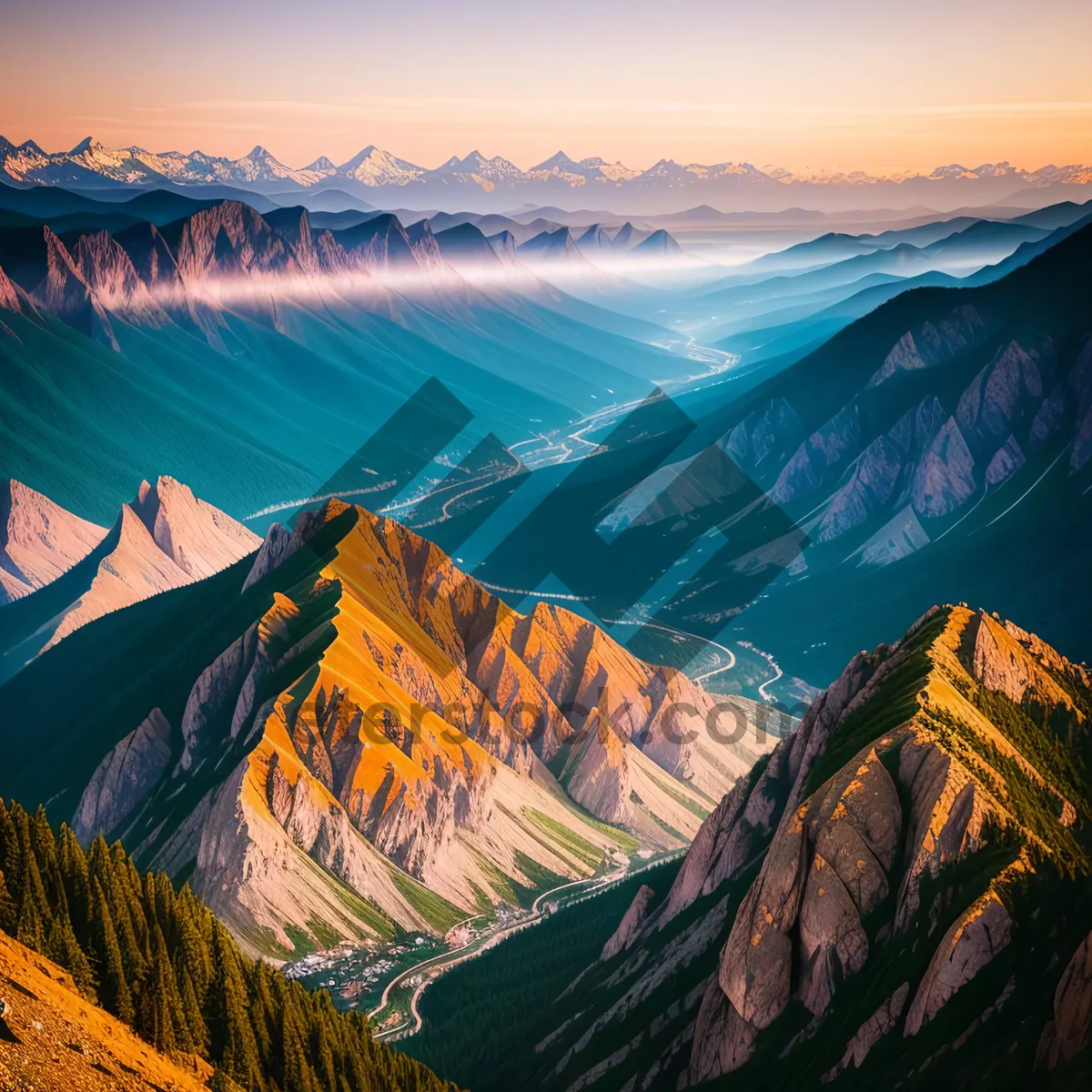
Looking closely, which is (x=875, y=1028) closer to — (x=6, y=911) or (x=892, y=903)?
(x=892, y=903)

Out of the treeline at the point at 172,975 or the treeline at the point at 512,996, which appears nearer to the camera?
the treeline at the point at 172,975

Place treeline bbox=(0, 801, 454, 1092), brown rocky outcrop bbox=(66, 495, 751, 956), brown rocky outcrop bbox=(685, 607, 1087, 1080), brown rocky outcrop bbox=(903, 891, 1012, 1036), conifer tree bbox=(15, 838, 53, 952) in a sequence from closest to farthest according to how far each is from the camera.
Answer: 1. brown rocky outcrop bbox=(903, 891, 1012, 1036)
2. brown rocky outcrop bbox=(685, 607, 1087, 1080)
3. conifer tree bbox=(15, 838, 53, 952)
4. treeline bbox=(0, 801, 454, 1092)
5. brown rocky outcrop bbox=(66, 495, 751, 956)

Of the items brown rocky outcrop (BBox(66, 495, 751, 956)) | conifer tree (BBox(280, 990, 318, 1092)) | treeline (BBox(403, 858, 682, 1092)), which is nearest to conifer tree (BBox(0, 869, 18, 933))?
conifer tree (BBox(280, 990, 318, 1092))

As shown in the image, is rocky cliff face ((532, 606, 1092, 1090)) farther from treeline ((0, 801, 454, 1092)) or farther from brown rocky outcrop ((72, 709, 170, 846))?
brown rocky outcrop ((72, 709, 170, 846))

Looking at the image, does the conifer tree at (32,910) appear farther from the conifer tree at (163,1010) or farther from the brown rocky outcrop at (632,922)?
the brown rocky outcrop at (632,922)

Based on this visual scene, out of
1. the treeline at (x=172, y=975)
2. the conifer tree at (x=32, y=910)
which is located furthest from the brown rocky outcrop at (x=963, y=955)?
the conifer tree at (x=32, y=910)

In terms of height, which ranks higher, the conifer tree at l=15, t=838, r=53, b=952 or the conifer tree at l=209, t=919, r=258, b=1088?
the conifer tree at l=15, t=838, r=53, b=952

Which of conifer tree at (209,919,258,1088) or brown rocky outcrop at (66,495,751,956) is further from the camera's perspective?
brown rocky outcrop at (66,495,751,956)
